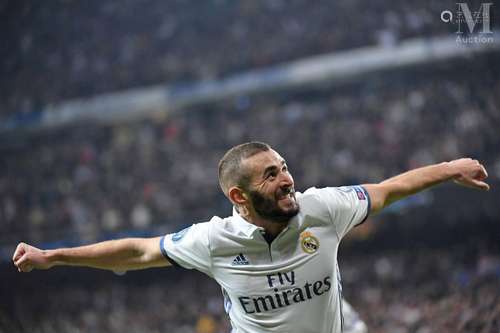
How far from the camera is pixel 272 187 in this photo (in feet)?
9.40

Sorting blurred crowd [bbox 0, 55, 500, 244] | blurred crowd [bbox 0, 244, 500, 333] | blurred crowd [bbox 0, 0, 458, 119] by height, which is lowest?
blurred crowd [bbox 0, 244, 500, 333]

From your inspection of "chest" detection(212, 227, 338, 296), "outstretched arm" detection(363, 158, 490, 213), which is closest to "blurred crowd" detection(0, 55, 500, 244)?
"outstretched arm" detection(363, 158, 490, 213)

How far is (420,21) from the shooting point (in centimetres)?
1511

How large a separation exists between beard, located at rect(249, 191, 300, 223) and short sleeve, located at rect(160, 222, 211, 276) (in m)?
0.28

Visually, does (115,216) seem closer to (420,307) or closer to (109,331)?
(109,331)

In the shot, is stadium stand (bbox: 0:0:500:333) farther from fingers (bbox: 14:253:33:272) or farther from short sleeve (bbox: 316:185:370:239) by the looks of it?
fingers (bbox: 14:253:33:272)

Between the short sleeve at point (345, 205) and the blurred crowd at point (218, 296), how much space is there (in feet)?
17.8

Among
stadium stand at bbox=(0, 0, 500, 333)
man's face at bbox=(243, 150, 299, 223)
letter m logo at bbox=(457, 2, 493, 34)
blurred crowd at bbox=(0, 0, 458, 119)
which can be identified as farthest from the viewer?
blurred crowd at bbox=(0, 0, 458, 119)

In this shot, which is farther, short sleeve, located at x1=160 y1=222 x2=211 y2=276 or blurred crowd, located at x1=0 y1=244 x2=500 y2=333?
blurred crowd, located at x1=0 y1=244 x2=500 y2=333

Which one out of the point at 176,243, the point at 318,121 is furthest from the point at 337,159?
the point at 176,243

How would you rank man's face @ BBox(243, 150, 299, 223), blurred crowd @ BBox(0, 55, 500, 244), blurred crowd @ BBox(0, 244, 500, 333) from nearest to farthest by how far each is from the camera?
man's face @ BBox(243, 150, 299, 223) → blurred crowd @ BBox(0, 244, 500, 333) → blurred crowd @ BBox(0, 55, 500, 244)

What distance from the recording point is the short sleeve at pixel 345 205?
9.89 feet

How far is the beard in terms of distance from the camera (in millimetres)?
2879

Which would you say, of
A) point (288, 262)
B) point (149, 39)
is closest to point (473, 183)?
point (288, 262)
